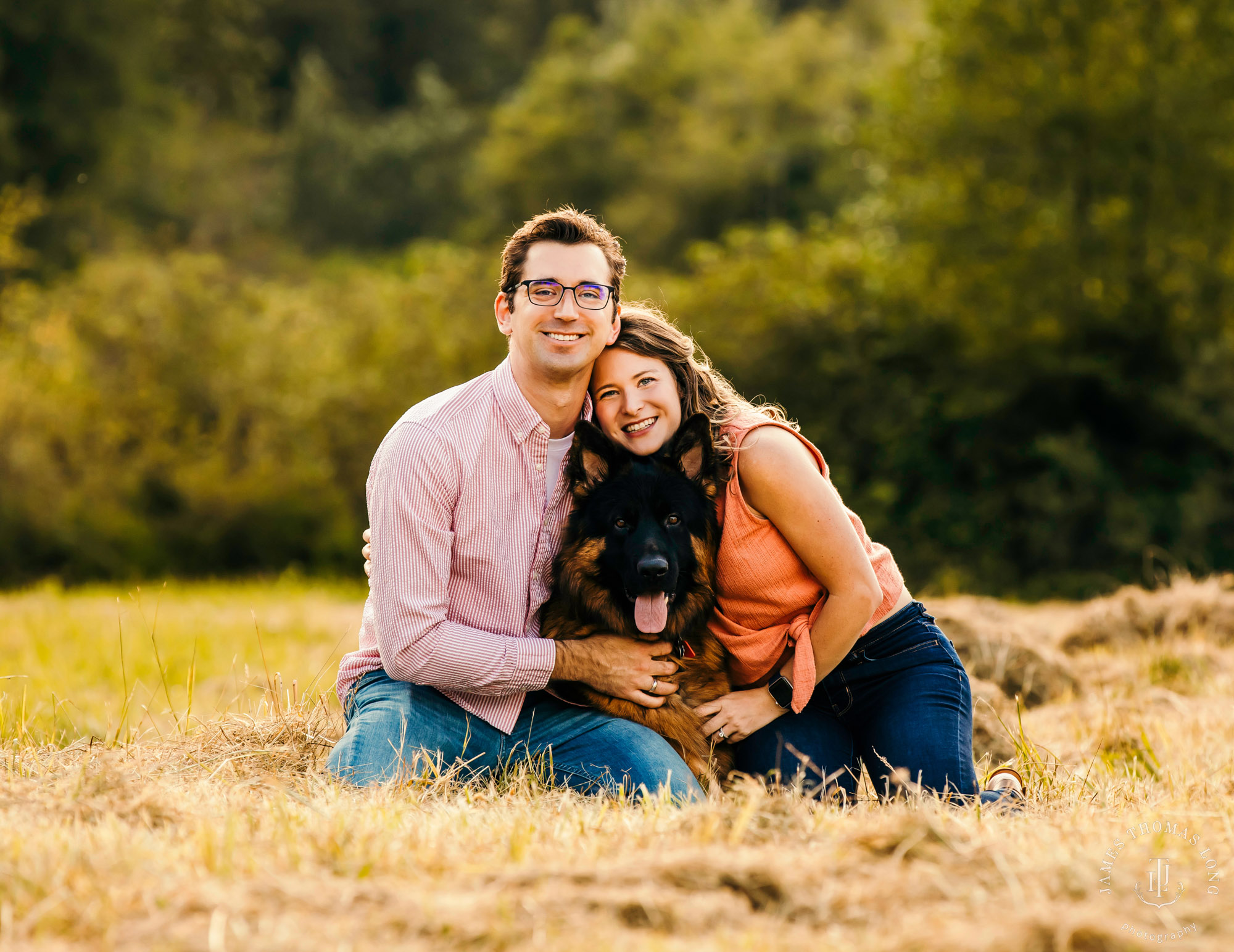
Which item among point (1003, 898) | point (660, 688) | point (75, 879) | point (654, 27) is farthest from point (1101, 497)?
point (654, 27)

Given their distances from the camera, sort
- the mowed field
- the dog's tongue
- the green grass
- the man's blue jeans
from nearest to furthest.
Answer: the mowed field
the man's blue jeans
the dog's tongue
the green grass

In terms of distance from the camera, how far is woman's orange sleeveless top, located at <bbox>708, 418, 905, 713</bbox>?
329cm

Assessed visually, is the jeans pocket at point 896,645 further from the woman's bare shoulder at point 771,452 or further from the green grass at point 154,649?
the green grass at point 154,649

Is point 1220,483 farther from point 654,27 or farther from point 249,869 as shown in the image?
point 654,27

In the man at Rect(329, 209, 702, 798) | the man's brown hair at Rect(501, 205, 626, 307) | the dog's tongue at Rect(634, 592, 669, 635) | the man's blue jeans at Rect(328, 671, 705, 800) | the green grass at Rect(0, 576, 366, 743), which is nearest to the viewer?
the man's blue jeans at Rect(328, 671, 705, 800)

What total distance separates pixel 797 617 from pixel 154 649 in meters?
2.99

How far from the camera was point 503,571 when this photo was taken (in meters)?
3.37

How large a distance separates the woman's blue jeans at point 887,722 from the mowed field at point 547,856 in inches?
11.7

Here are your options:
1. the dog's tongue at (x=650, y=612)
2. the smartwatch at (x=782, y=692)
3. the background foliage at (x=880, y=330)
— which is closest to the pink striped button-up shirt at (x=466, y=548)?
the dog's tongue at (x=650, y=612)

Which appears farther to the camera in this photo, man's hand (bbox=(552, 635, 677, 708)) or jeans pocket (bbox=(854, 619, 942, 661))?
jeans pocket (bbox=(854, 619, 942, 661))

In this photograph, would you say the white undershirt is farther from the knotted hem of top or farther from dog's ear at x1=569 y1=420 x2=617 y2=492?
the knotted hem of top

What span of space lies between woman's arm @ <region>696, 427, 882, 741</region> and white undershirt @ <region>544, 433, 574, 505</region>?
2.01ft
